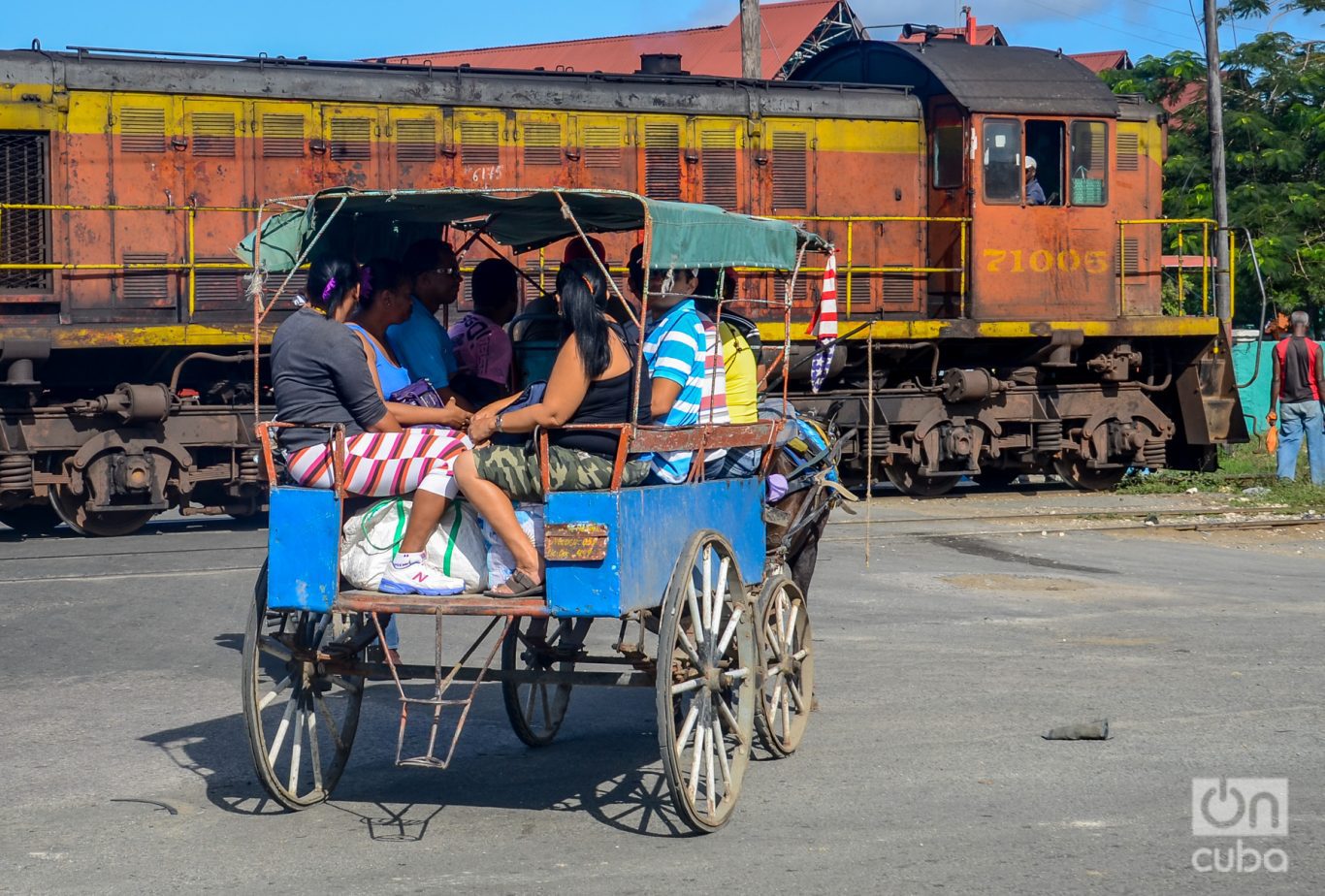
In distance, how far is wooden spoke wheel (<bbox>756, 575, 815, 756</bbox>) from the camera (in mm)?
5891

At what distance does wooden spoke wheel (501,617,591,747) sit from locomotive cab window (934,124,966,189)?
34.0ft

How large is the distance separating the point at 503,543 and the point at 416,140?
970 cm

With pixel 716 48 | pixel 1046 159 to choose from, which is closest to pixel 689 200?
pixel 1046 159

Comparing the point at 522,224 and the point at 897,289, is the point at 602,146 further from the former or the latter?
the point at 522,224

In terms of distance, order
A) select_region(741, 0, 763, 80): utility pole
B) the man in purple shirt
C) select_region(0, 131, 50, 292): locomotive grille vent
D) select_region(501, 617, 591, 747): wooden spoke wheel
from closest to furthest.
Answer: select_region(501, 617, 591, 747): wooden spoke wheel
the man in purple shirt
select_region(0, 131, 50, 292): locomotive grille vent
select_region(741, 0, 763, 80): utility pole

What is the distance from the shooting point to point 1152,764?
19.3ft

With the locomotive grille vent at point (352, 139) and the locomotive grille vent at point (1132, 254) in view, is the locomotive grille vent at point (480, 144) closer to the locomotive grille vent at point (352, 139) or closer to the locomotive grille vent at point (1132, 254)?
the locomotive grille vent at point (352, 139)

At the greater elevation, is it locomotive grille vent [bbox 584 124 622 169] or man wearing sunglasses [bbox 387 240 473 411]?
locomotive grille vent [bbox 584 124 622 169]

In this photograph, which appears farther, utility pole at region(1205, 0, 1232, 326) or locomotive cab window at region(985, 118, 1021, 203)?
utility pole at region(1205, 0, 1232, 326)

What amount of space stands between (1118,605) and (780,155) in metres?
7.34

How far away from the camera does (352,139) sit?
13984 millimetres

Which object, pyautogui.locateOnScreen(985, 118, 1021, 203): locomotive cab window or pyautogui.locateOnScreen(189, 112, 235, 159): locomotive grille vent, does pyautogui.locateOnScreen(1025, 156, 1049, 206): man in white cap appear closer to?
pyautogui.locateOnScreen(985, 118, 1021, 203): locomotive cab window

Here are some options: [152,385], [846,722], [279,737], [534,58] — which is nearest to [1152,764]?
[846,722]

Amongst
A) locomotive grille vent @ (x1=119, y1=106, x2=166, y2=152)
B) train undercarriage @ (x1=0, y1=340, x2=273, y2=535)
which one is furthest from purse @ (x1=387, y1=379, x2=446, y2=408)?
locomotive grille vent @ (x1=119, y1=106, x2=166, y2=152)
